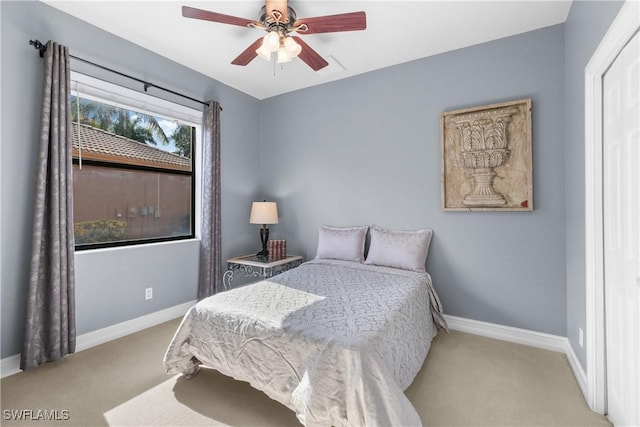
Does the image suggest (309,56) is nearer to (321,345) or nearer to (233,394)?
(321,345)

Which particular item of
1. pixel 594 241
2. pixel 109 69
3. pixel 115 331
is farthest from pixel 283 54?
pixel 115 331

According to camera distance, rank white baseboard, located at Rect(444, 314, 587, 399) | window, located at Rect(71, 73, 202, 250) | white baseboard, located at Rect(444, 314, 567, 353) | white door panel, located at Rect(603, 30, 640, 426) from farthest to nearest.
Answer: window, located at Rect(71, 73, 202, 250), white baseboard, located at Rect(444, 314, 567, 353), white baseboard, located at Rect(444, 314, 587, 399), white door panel, located at Rect(603, 30, 640, 426)

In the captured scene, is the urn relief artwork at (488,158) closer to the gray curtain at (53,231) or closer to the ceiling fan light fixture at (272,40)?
the ceiling fan light fixture at (272,40)

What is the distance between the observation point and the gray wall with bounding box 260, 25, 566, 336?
2.50 m

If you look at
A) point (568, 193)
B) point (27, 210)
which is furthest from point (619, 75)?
point (27, 210)

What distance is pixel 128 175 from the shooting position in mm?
2947

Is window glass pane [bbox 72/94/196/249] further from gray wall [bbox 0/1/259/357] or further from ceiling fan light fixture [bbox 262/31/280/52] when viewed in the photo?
ceiling fan light fixture [bbox 262/31/280/52]

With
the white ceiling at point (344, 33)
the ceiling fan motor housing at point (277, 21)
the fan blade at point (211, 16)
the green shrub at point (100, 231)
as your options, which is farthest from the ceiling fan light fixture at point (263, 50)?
the green shrub at point (100, 231)

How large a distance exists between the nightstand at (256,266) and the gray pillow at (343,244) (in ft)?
1.36

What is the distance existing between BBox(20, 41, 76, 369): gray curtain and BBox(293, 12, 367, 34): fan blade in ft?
6.02

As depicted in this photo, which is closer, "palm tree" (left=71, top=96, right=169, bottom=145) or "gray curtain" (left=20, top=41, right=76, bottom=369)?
"gray curtain" (left=20, top=41, right=76, bottom=369)

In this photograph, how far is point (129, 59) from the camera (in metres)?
2.73

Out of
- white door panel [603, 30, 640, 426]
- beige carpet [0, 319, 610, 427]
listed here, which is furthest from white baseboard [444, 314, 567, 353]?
white door panel [603, 30, 640, 426]

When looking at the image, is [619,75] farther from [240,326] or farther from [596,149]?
[240,326]
